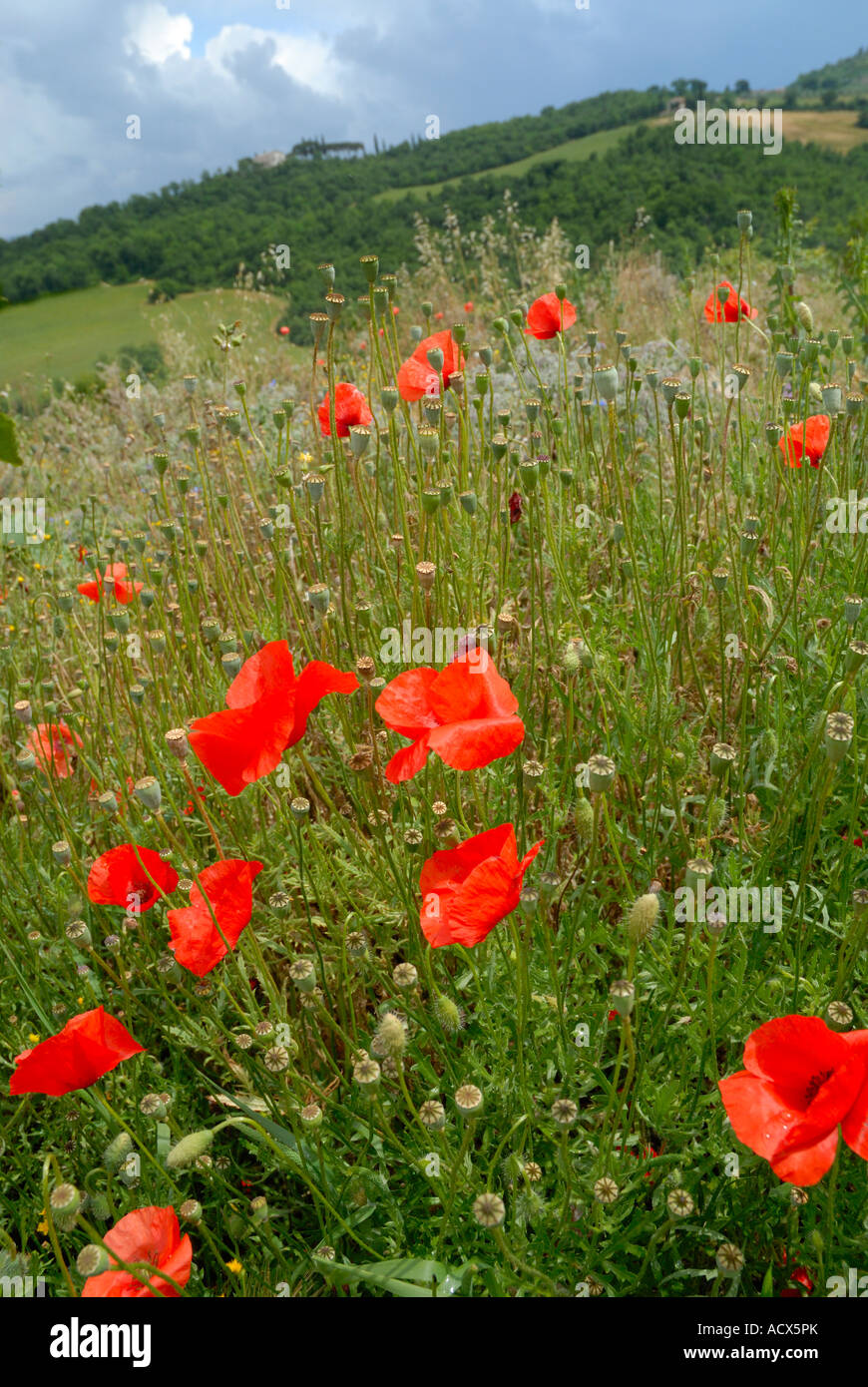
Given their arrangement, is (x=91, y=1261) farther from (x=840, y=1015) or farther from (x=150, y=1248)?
(x=840, y=1015)

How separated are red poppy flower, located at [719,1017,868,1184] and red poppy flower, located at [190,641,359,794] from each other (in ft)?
2.66

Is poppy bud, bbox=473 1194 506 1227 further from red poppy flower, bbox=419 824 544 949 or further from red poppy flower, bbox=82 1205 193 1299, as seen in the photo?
red poppy flower, bbox=82 1205 193 1299

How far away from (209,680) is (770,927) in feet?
5.48

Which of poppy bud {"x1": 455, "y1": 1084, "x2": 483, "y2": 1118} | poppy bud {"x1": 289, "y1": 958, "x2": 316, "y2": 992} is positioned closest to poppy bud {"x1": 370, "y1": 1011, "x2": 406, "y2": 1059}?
poppy bud {"x1": 455, "y1": 1084, "x2": 483, "y2": 1118}

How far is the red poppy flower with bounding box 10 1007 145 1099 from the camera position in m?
1.36

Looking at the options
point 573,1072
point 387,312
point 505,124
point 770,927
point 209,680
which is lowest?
point 573,1072

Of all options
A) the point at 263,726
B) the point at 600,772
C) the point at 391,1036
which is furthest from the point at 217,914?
the point at 600,772

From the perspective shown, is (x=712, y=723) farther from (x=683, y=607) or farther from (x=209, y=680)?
(x=209, y=680)

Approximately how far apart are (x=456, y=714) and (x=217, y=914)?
585 millimetres

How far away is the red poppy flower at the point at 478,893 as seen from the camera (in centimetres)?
124

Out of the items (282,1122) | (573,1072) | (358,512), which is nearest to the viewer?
(573,1072)

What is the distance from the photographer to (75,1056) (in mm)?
1383

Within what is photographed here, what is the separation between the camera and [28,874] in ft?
7.91

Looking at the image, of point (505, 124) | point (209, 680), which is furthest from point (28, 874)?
point (505, 124)
